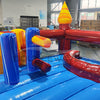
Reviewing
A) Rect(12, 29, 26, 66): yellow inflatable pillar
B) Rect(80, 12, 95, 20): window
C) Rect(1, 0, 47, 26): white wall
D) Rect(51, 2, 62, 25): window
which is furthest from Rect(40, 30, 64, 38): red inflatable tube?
Rect(51, 2, 62, 25): window

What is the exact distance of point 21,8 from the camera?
3.92 meters

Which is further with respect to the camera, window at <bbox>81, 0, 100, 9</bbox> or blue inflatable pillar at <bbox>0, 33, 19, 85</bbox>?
window at <bbox>81, 0, 100, 9</bbox>

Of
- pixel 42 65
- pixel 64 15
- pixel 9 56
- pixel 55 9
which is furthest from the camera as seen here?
pixel 55 9

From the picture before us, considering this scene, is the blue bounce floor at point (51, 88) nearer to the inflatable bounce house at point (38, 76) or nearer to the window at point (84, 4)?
the inflatable bounce house at point (38, 76)

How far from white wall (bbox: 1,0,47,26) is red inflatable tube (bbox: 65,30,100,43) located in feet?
8.74

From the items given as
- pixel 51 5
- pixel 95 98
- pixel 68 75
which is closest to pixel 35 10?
pixel 51 5

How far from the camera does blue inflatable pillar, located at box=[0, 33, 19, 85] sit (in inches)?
36.0

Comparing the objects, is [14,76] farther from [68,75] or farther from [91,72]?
[91,72]

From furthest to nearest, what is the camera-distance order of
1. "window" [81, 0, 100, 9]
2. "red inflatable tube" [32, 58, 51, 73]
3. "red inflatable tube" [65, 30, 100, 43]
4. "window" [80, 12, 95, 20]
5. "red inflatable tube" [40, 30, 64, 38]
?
1. "window" [80, 12, 95, 20]
2. "window" [81, 0, 100, 9]
3. "red inflatable tube" [40, 30, 64, 38]
4. "red inflatable tube" [65, 30, 100, 43]
5. "red inflatable tube" [32, 58, 51, 73]

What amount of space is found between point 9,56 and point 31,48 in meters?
0.31

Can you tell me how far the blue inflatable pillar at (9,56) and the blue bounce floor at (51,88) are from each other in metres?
0.08

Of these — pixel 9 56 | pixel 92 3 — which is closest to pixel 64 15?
pixel 9 56

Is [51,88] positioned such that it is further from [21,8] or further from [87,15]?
[87,15]

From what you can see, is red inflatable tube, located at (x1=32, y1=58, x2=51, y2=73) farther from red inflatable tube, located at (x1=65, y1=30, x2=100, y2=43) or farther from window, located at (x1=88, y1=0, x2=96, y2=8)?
window, located at (x1=88, y1=0, x2=96, y2=8)
